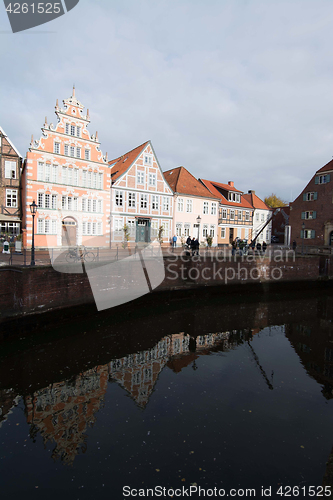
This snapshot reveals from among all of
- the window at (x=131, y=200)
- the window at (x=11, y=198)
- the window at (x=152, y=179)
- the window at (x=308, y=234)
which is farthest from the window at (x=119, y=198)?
the window at (x=308, y=234)

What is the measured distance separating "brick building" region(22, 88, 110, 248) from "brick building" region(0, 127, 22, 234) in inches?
42.4

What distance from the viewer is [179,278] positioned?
61.6 ft

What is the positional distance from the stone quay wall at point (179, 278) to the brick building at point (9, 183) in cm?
1466

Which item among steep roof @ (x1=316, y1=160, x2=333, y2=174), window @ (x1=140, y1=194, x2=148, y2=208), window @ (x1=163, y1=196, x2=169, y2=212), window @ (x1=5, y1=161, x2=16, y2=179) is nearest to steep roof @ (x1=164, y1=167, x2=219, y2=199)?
window @ (x1=163, y1=196, x2=169, y2=212)

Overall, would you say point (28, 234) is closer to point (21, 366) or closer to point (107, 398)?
point (21, 366)

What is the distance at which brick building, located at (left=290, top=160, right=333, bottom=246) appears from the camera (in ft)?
113

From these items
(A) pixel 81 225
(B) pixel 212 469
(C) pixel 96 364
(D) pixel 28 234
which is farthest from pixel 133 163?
(B) pixel 212 469

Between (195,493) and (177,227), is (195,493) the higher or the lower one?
the lower one

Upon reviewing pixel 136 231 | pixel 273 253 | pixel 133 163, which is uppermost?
pixel 133 163

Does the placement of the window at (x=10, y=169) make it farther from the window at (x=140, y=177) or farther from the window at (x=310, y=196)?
the window at (x=310, y=196)

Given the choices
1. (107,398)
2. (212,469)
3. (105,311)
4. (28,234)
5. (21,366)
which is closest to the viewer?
(212,469)

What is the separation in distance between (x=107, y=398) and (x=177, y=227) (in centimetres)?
2656

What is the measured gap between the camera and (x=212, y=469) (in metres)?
5.18

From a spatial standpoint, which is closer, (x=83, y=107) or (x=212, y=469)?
(x=212, y=469)
